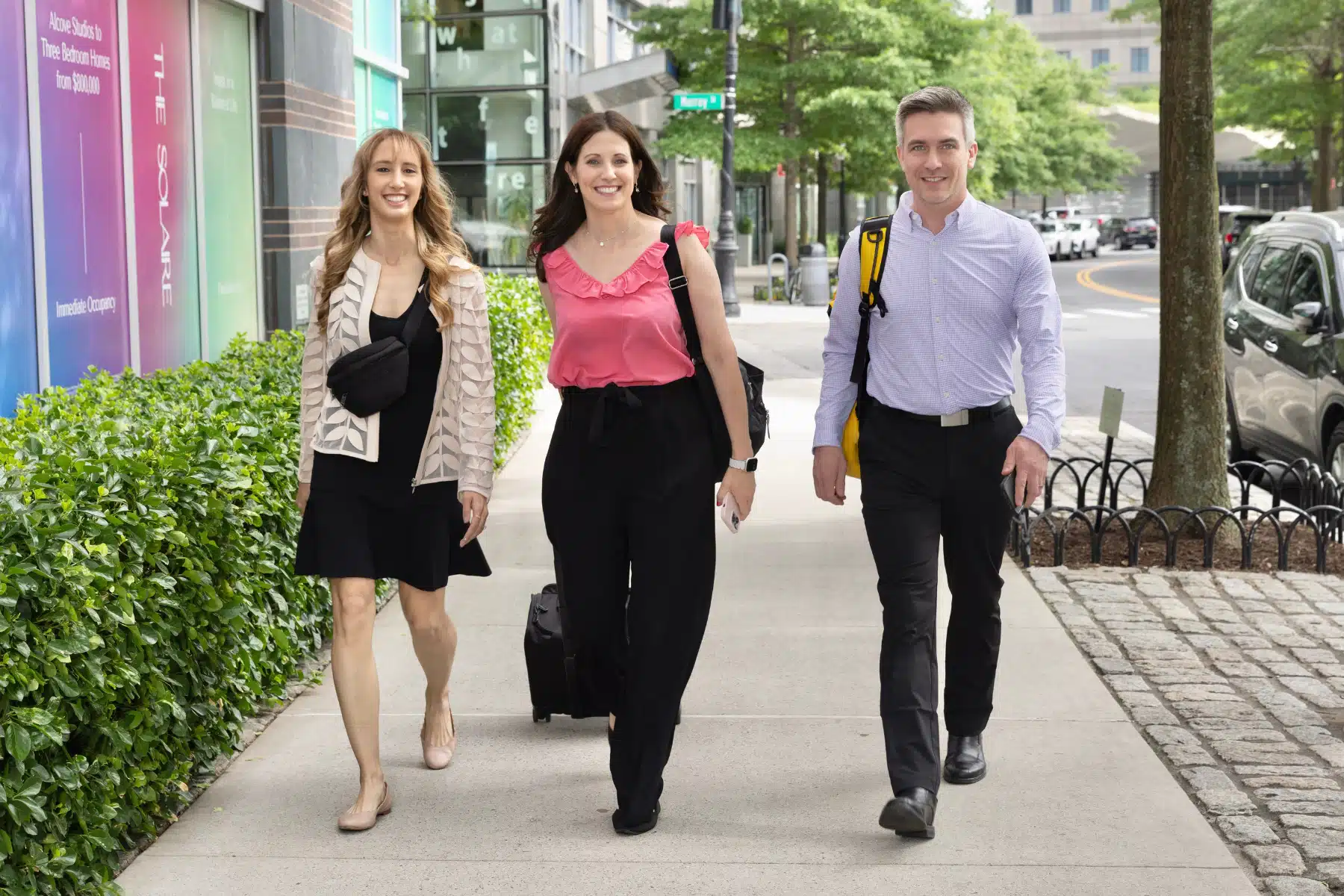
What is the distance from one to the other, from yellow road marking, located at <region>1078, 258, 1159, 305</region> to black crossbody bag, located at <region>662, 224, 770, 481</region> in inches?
1189

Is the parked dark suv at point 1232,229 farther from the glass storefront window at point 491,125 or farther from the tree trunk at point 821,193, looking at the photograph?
the glass storefront window at point 491,125

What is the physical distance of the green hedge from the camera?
3.44m

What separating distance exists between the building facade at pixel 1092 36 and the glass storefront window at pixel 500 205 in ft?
334

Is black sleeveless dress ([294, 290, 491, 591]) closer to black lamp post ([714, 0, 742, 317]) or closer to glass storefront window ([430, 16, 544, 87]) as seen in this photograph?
black lamp post ([714, 0, 742, 317])

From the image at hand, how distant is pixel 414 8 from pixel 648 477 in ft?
43.2

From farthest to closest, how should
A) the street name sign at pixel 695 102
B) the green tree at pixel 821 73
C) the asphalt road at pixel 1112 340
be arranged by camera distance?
the green tree at pixel 821 73 < the street name sign at pixel 695 102 < the asphalt road at pixel 1112 340

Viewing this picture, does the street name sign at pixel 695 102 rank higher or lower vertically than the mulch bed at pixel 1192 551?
higher

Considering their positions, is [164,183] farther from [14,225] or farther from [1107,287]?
[1107,287]

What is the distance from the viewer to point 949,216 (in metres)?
4.49

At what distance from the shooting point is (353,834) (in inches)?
172

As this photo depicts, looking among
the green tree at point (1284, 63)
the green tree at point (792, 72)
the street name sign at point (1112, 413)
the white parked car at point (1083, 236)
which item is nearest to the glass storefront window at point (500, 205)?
the green tree at point (792, 72)

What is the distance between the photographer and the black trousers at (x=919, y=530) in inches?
173

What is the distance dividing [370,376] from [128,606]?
948 millimetres

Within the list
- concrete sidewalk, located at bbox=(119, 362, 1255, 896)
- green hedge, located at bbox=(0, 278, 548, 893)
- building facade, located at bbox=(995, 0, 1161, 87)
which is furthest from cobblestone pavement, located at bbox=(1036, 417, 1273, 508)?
building facade, located at bbox=(995, 0, 1161, 87)
